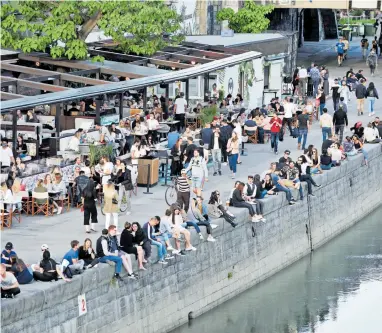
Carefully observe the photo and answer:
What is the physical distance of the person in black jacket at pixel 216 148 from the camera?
1553 inches

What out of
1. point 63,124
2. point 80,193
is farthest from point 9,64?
point 80,193

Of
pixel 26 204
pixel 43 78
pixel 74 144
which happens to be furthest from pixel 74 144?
pixel 43 78

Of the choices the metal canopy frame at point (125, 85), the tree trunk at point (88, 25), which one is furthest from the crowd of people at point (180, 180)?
the tree trunk at point (88, 25)

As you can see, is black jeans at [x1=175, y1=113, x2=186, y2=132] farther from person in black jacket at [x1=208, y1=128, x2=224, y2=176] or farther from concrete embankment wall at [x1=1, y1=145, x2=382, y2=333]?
concrete embankment wall at [x1=1, y1=145, x2=382, y2=333]

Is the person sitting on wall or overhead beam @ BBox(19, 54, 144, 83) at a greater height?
overhead beam @ BBox(19, 54, 144, 83)

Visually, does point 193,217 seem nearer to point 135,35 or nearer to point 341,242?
point 341,242

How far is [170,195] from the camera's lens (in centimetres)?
3547

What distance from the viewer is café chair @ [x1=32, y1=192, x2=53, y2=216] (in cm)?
3306

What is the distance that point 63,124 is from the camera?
137 ft

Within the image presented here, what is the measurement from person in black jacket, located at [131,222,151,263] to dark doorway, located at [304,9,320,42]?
176 ft

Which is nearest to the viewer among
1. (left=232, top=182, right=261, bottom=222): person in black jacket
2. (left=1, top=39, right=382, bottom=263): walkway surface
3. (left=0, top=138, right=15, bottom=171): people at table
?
(left=1, top=39, right=382, bottom=263): walkway surface

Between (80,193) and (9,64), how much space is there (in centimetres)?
1001

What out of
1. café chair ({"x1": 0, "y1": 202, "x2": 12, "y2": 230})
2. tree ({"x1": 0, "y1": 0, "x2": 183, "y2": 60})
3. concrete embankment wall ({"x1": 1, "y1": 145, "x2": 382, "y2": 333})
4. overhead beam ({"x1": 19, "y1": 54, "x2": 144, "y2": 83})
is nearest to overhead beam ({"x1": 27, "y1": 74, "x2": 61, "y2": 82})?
overhead beam ({"x1": 19, "y1": 54, "x2": 144, "y2": 83})

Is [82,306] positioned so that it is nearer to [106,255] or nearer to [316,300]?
[106,255]
